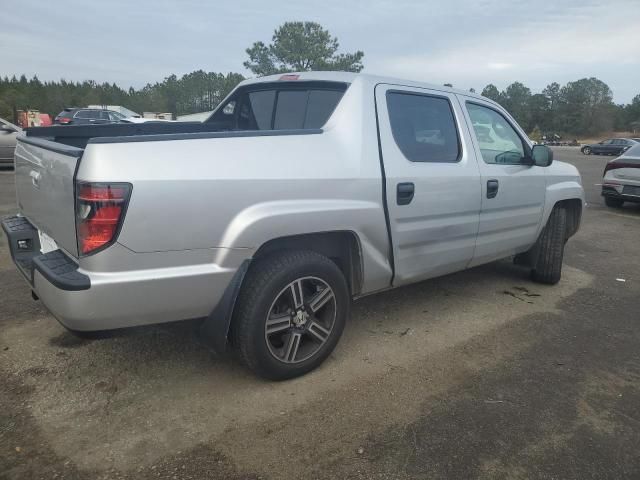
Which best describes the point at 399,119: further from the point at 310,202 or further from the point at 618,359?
the point at 618,359

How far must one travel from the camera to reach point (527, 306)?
4.29 metres

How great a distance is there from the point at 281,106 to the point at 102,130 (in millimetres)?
1348

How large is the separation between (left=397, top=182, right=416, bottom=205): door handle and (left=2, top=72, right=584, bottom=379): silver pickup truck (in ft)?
0.04

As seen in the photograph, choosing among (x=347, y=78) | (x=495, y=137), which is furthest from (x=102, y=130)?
(x=495, y=137)

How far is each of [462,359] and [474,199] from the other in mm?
1192

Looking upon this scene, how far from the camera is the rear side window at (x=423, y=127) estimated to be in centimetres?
321

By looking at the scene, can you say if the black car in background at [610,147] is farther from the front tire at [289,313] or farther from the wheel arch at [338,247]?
the front tire at [289,313]

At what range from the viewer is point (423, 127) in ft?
11.3

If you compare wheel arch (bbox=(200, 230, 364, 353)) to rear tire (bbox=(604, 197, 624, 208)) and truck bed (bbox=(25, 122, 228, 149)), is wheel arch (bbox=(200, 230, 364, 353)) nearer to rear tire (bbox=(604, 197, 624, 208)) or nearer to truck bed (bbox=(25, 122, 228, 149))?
truck bed (bbox=(25, 122, 228, 149))

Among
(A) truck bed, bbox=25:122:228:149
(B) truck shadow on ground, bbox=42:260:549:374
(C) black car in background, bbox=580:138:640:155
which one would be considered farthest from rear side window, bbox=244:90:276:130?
(C) black car in background, bbox=580:138:640:155

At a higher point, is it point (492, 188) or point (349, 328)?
point (492, 188)

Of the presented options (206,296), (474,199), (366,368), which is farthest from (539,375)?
(206,296)

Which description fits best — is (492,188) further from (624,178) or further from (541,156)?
(624,178)

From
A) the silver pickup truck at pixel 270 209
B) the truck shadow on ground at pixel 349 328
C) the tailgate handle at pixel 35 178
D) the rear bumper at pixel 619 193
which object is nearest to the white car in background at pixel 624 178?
the rear bumper at pixel 619 193
